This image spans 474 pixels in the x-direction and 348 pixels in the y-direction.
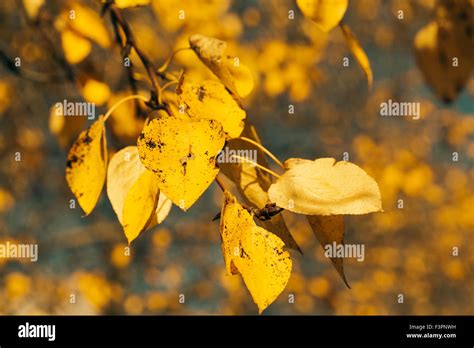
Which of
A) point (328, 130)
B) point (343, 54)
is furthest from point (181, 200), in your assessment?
point (343, 54)

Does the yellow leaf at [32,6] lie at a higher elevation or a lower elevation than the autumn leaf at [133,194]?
higher

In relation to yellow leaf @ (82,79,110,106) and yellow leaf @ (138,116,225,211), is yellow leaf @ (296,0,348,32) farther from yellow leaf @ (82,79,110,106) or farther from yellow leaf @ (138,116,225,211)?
yellow leaf @ (82,79,110,106)

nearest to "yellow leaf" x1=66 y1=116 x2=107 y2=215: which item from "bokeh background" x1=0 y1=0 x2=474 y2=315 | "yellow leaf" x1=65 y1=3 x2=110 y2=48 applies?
"yellow leaf" x1=65 y1=3 x2=110 y2=48

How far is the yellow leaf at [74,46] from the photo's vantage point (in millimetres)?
626

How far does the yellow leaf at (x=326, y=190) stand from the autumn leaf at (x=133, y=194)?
0.08 meters

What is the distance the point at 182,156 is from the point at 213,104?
0.18ft

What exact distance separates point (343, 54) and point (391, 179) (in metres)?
0.80

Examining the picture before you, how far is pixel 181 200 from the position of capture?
1.18 feet

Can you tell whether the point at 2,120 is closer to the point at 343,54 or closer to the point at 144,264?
the point at 144,264

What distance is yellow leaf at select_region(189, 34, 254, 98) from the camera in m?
0.43

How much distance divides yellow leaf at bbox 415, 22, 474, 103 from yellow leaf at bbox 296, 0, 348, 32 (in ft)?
0.27

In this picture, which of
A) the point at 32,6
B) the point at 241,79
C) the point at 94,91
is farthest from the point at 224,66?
the point at 32,6

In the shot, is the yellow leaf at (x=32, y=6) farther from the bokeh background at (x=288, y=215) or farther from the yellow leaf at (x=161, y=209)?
the bokeh background at (x=288, y=215)

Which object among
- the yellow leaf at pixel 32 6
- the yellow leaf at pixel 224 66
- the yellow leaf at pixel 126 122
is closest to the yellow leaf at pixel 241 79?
the yellow leaf at pixel 224 66
